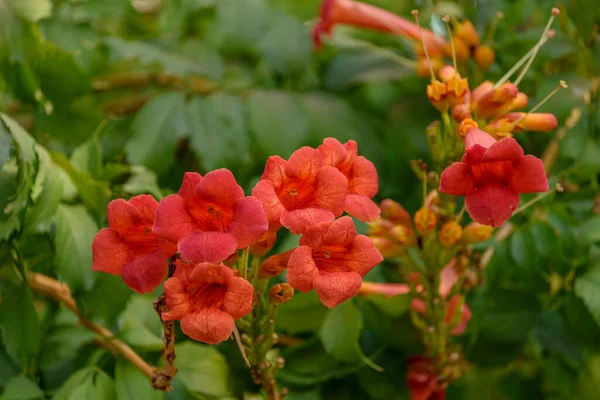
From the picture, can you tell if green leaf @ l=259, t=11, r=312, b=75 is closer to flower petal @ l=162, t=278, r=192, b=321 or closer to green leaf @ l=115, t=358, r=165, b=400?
green leaf @ l=115, t=358, r=165, b=400

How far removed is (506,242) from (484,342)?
184mm

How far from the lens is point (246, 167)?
129 centimetres

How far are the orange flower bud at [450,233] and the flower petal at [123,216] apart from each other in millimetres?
406

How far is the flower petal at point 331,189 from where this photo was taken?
67 centimetres

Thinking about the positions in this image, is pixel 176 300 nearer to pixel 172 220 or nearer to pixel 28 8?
pixel 172 220

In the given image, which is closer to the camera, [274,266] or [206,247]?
[206,247]

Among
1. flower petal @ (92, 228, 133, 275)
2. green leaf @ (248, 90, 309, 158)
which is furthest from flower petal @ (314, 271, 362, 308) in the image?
green leaf @ (248, 90, 309, 158)

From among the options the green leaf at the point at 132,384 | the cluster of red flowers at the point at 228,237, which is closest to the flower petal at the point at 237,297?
the cluster of red flowers at the point at 228,237

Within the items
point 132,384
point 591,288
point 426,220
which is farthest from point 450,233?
point 132,384

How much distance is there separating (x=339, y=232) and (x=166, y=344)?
224 mm

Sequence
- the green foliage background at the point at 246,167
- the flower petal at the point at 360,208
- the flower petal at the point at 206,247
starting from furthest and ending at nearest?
the green foliage background at the point at 246,167 → the flower petal at the point at 360,208 → the flower petal at the point at 206,247

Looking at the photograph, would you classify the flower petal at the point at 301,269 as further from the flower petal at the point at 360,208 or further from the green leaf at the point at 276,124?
the green leaf at the point at 276,124

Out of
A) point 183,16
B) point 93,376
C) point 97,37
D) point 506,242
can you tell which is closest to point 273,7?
point 183,16

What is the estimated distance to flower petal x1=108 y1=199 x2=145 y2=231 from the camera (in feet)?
2.24
